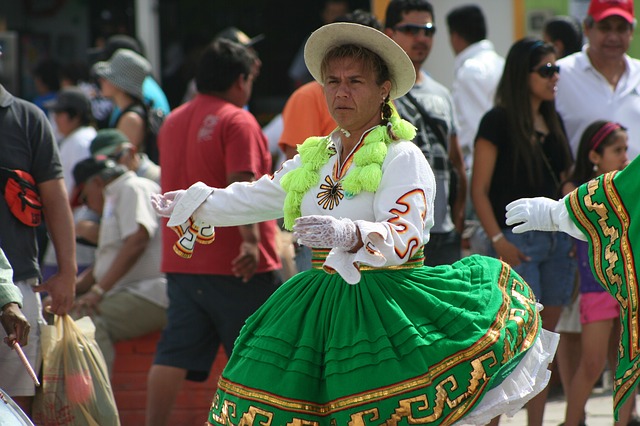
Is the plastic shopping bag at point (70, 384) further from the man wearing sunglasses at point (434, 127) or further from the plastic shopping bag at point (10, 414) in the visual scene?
the man wearing sunglasses at point (434, 127)

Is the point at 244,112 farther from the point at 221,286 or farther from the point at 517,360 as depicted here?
the point at 517,360

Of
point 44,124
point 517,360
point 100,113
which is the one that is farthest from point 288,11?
point 517,360

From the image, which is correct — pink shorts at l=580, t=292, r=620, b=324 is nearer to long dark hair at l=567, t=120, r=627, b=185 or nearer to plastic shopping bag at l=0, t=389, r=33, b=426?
long dark hair at l=567, t=120, r=627, b=185

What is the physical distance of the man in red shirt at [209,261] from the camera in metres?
5.75

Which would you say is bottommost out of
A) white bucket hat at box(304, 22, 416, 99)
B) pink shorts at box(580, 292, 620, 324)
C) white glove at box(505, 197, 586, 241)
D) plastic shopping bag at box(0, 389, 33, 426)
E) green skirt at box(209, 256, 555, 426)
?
pink shorts at box(580, 292, 620, 324)

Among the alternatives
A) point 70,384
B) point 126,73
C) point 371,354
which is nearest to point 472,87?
point 126,73

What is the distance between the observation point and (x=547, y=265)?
6.00m

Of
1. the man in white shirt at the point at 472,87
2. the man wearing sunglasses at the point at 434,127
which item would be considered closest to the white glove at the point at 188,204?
the man wearing sunglasses at the point at 434,127

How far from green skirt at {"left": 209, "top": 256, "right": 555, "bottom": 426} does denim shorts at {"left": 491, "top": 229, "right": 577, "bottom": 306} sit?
1811mm

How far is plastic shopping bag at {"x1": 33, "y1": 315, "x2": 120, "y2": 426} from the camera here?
15.9 feet

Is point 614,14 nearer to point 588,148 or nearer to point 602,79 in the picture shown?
point 602,79

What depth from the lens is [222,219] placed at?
4.37m

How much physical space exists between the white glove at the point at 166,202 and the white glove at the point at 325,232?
33.9 inches

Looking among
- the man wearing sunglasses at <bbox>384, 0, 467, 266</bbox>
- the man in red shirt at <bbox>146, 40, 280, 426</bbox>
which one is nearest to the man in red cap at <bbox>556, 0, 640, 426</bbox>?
the man wearing sunglasses at <bbox>384, 0, 467, 266</bbox>
